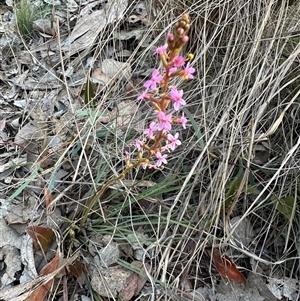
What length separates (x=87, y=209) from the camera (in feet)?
4.87

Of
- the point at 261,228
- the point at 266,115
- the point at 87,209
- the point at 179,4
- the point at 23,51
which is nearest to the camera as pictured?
the point at 87,209

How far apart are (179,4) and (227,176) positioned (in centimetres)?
71

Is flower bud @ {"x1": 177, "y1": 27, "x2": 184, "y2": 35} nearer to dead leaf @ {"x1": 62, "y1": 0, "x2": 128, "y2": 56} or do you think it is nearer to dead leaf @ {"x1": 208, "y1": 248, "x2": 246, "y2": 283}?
dead leaf @ {"x1": 208, "y1": 248, "x2": 246, "y2": 283}

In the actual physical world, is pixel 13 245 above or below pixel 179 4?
below

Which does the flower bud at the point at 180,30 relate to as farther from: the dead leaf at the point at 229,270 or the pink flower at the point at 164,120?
the dead leaf at the point at 229,270

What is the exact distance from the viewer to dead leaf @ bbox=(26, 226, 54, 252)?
1.52m

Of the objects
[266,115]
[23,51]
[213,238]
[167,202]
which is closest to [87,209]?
[167,202]

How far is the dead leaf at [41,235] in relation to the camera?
1517mm

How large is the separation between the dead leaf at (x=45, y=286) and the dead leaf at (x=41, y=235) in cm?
7

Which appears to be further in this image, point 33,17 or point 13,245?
point 33,17

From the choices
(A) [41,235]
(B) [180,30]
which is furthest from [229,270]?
(B) [180,30]

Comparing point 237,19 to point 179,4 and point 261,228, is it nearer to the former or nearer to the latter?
point 179,4

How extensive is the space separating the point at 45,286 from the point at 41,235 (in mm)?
149

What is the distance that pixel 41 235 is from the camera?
5.01ft
